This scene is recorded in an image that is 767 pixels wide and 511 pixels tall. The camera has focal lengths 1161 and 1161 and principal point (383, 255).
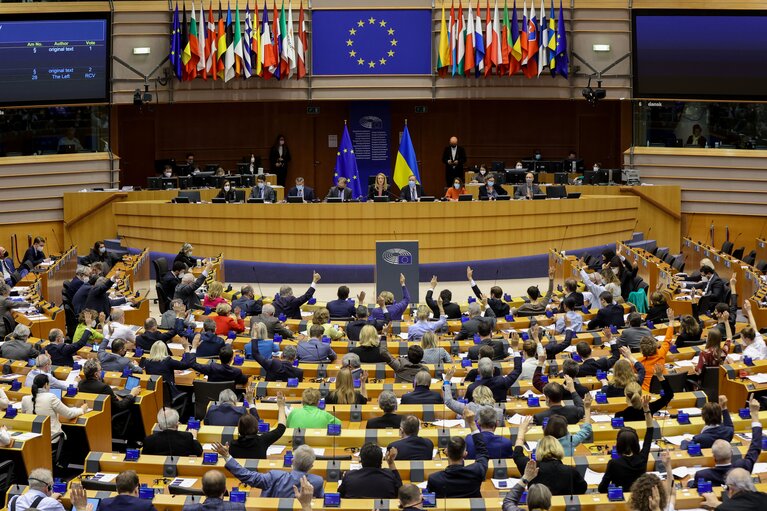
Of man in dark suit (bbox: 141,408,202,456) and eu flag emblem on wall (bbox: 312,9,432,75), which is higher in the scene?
eu flag emblem on wall (bbox: 312,9,432,75)

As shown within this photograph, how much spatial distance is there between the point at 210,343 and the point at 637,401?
19.9 feet

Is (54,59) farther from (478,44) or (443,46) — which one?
(478,44)

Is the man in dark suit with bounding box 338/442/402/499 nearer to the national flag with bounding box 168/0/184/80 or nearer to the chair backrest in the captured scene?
the chair backrest

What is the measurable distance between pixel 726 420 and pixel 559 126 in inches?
831

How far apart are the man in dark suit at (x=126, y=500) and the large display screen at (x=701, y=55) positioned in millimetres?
21771

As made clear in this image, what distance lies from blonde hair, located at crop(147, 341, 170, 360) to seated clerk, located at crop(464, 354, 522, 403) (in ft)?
12.6

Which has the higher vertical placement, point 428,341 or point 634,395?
point 428,341

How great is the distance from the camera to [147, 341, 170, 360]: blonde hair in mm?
14094

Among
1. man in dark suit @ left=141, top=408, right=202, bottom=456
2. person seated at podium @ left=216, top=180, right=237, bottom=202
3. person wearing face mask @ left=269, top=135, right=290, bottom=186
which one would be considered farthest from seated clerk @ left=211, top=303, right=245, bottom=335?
person wearing face mask @ left=269, top=135, right=290, bottom=186

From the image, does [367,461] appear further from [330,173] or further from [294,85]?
[330,173]

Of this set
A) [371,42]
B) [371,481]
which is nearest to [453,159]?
[371,42]

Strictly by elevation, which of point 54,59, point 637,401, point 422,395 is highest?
point 54,59

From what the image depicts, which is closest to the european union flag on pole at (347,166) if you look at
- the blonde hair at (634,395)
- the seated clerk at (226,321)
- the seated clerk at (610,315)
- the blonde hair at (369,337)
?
the seated clerk at (226,321)

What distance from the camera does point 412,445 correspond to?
10445 millimetres
